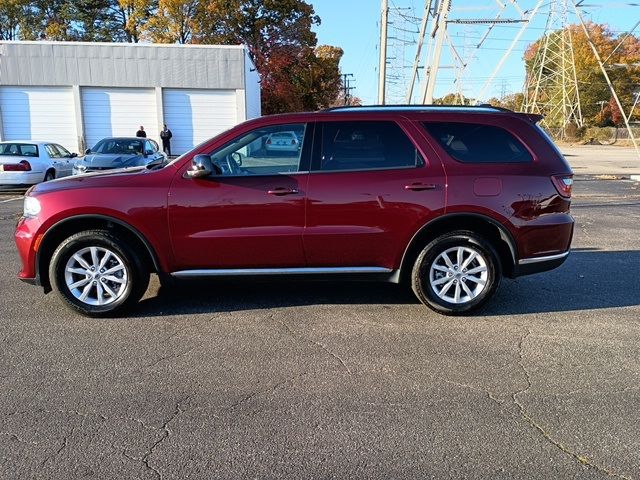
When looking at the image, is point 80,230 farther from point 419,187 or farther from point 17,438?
point 419,187

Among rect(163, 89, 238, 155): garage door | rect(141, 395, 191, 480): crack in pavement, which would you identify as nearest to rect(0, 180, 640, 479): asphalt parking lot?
rect(141, 395, 191, 480): crack in pavement

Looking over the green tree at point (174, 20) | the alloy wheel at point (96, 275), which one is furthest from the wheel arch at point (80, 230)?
the green tree at point (174, 20)

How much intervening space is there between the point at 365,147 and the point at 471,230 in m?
1.27

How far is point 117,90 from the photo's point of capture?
24.2 meters

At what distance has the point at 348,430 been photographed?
2.97 metres

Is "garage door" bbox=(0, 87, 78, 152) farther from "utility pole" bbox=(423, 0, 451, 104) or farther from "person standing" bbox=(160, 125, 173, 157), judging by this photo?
"utility pole" bbox=(423, 0, 451, 104)

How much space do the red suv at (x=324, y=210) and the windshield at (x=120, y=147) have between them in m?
10.1

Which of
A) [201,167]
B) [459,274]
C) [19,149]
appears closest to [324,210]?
[201,167]

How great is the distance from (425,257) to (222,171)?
2.01 metres

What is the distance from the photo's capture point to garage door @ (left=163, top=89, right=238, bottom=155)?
2466cm

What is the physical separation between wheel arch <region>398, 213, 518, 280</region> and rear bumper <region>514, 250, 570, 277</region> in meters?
0.06

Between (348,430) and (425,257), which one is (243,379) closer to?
(348,430)

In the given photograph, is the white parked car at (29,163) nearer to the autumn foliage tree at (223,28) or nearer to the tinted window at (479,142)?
the tinted window at (479,142)

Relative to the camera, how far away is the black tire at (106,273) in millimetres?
4547
